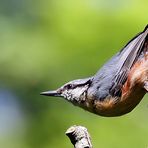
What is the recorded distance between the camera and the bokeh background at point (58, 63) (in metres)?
8.90

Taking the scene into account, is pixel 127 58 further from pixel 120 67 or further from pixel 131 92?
pixel 131 92

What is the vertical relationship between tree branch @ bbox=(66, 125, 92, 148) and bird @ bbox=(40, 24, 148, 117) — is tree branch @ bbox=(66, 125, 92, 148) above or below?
below

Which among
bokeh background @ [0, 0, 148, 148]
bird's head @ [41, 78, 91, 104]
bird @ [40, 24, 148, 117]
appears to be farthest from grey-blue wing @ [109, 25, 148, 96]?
bokeh background @ [0, 0, 148, 148]

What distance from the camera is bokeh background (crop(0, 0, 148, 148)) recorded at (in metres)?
8.90

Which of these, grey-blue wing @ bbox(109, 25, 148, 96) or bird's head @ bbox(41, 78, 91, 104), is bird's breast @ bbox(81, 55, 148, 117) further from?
bird's head @ bbox(41, 78, 91, 104)

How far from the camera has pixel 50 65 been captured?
947cm

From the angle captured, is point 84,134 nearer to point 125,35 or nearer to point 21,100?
point 125,35

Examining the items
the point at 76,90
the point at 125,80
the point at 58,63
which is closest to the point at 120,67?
the point at 125,80

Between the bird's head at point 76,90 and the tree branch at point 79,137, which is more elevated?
the bird's head at point 76,90

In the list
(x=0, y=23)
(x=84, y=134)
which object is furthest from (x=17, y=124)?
(x=84, y=134)

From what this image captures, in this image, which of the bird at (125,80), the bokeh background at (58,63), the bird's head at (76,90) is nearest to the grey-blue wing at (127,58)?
the bird at (125,80)

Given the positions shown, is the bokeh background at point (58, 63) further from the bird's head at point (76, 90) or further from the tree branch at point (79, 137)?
the tree branch at point (79, 137)

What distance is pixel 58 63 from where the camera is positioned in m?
9.32

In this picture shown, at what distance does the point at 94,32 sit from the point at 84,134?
4.19m
